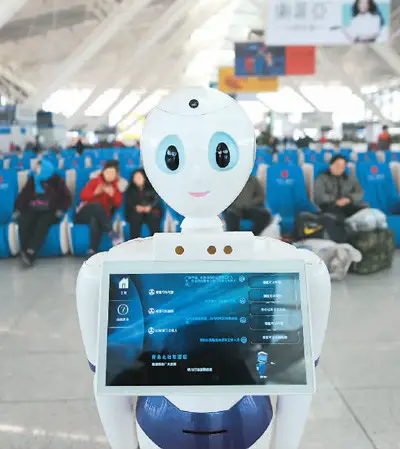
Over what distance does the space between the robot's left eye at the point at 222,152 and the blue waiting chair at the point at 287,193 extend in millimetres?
5655

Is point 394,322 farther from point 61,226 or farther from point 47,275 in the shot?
point 61,226

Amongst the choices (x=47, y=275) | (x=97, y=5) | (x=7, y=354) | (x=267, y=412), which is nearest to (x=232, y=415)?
(x=267, y=412)

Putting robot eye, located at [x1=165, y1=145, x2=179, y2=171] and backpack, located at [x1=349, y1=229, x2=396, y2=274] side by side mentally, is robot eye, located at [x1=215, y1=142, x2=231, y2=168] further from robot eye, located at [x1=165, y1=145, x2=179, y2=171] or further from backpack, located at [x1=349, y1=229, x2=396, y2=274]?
backpack, located at [x1=349, y1=229, x2=396, y2=274]

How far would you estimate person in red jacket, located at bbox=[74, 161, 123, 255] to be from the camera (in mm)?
6492

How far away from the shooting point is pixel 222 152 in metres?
1.59

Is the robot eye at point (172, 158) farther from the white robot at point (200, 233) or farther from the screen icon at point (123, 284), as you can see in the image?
the screen icon at point (123, 284)

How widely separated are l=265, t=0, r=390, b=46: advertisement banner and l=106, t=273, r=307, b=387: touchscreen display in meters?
9.74

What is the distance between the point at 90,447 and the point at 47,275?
11.2 feet

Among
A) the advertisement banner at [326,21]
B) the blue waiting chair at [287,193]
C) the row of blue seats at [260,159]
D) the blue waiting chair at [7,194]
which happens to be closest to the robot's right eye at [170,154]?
the blue waiting chair at [7,194]

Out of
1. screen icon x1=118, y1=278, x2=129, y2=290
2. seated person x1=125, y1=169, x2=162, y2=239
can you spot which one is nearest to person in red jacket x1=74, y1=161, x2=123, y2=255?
seated person x1=125, y1=169, x2=162, y2=239

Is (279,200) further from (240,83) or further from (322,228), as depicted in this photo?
(240,83)

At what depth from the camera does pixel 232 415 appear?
164 cm

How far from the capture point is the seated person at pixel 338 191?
254 inches

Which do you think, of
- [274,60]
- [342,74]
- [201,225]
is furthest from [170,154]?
[342,74]
